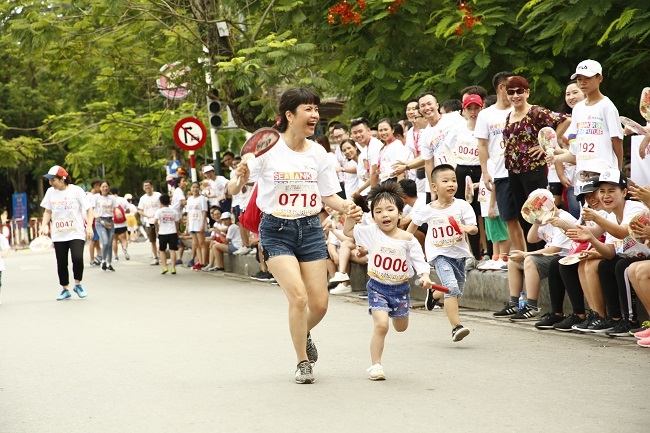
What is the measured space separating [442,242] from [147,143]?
15.9m

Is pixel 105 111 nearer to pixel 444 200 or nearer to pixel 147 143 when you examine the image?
pixel 147 143

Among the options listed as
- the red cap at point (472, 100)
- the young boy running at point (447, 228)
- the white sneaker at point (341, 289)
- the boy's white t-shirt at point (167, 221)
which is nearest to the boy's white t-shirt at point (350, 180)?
the white sneaker at point (341, 289)

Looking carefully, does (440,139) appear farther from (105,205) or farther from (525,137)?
(105,205)

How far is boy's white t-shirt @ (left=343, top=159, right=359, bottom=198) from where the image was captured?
16.8 meters

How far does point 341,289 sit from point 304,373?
7.49 m

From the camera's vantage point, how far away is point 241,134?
27.8m

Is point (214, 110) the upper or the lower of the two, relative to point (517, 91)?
upper

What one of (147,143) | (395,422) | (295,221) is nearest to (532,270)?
(295,221)

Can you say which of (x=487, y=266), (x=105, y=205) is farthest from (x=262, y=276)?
(x=105, y=205)

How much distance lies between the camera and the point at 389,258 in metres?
8.73

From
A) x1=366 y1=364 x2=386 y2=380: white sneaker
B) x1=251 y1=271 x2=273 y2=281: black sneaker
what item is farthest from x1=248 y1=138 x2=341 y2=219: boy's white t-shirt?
x1=251 y1=271 x2=273 y2=281: black sneaker

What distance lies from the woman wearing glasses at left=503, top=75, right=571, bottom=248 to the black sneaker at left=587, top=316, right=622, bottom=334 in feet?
6.87

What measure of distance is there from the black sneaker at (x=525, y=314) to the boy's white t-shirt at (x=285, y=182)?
12.1ft

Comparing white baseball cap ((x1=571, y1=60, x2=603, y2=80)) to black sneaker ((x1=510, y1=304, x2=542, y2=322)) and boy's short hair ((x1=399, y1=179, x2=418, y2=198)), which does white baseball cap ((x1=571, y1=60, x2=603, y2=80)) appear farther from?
boy's short hair ((x1=399, y1=179, x2=418, y2=198))
